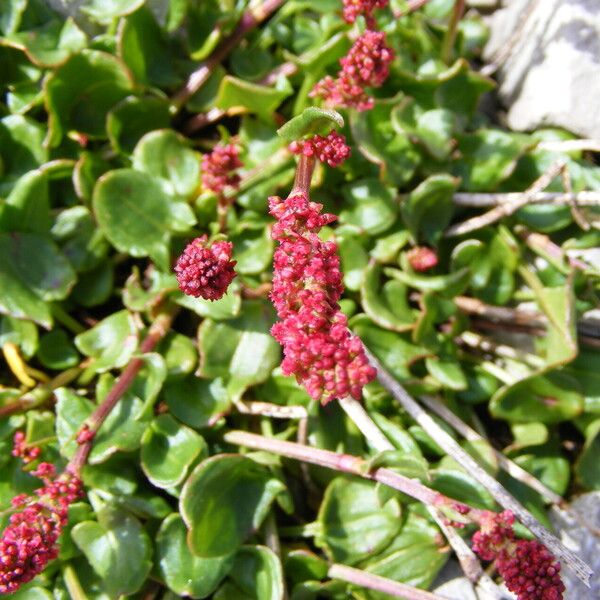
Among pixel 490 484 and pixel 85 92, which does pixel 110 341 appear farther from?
pixel 490 484

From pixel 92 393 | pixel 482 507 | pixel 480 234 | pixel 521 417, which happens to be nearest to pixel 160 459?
pixel 92 393

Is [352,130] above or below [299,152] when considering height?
below

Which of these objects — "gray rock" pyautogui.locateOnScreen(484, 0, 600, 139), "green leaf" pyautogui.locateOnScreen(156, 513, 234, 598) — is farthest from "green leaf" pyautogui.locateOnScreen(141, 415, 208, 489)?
"gray rock" pyautogui.locateOnScreen(484, 0, 600, 139)

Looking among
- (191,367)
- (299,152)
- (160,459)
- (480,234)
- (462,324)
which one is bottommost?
(160,459)

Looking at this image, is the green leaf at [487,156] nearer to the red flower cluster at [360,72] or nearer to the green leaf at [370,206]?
the green leaf at [370,206]

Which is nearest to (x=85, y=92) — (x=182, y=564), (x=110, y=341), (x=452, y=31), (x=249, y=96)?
(x=249, y=96)

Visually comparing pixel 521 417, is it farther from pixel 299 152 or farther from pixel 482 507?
pixel 299 152
